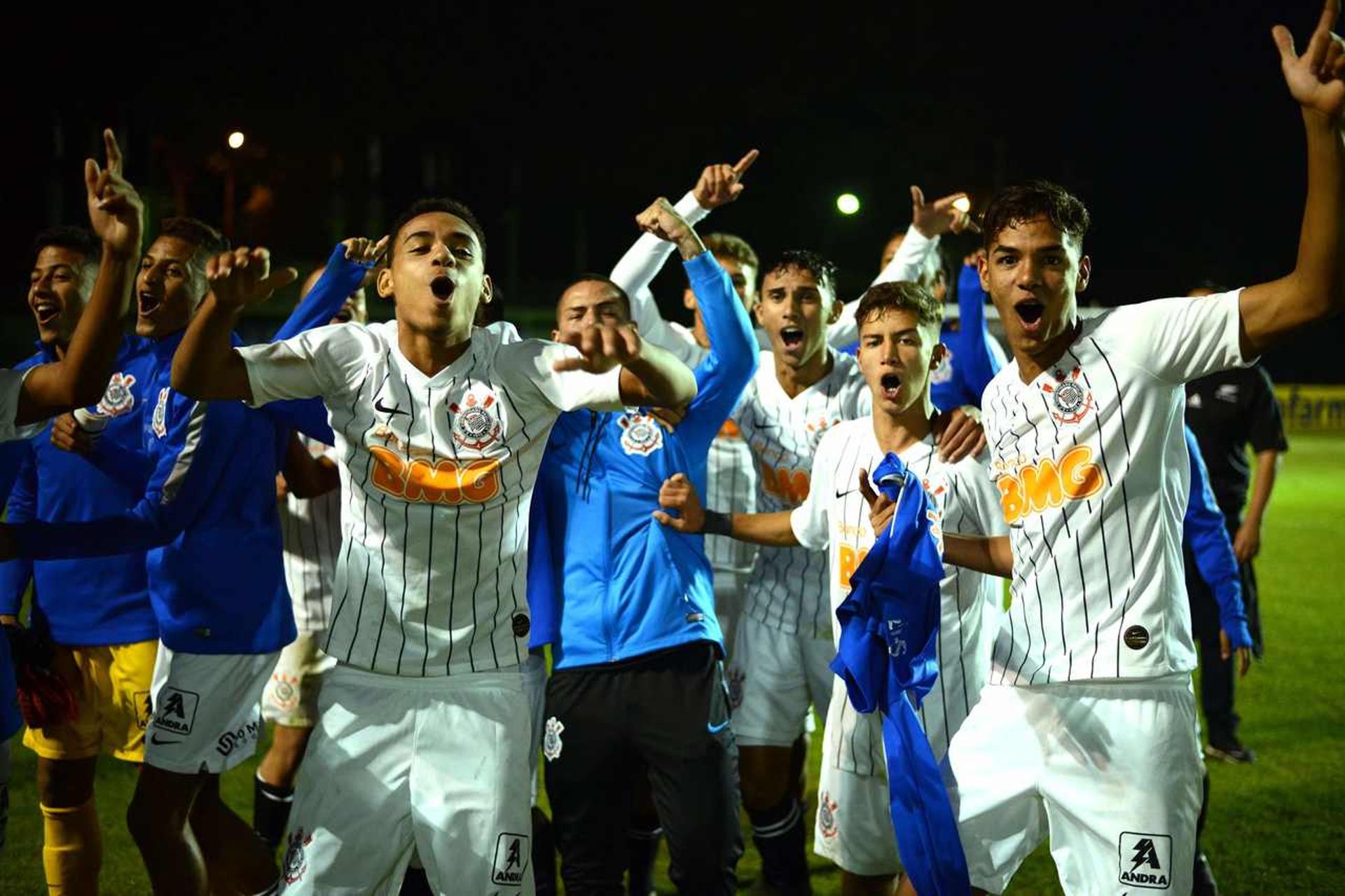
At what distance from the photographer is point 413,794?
3080mm

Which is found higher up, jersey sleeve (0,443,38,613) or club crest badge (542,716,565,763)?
jersey sleeve (0,443,38,613)

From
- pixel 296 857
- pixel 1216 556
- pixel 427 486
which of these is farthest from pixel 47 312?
pixel 1216 556

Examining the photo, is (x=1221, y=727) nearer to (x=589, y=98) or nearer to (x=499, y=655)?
(x=499, y=655)

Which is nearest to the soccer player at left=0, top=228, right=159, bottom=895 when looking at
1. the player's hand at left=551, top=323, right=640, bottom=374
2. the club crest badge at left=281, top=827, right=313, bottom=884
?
the club crest badge at left=281, top=827, right=313, bottom=884

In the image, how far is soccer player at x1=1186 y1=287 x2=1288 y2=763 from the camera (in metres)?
6.39

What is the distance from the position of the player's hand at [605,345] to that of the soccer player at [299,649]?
2555 mm

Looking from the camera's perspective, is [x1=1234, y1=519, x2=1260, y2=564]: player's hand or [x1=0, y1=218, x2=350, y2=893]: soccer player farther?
[x1=1234, y1=519, x2=1260, y2=564]: player's hand

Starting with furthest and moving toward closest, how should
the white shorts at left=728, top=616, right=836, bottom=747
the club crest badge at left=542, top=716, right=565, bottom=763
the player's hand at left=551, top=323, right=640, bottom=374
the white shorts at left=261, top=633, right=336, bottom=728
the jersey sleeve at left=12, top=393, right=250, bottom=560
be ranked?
1. the white shorts at left=261, top=633, right=336, bottom=728
2. the white shorts at left=728, top=616, right=836, bottom=747
3. the club crest badge at left=542, top=716, right=565, bottom=763
4. the jersey sleeve at left=12, top=393, right=250, bottom=560
5. the player's hand at left=551, top=323, right=640, bottom=374

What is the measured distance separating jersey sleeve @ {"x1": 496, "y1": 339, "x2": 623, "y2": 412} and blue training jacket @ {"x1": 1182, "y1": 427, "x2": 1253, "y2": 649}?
2.48 metres

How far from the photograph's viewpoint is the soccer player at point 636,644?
11.8ft

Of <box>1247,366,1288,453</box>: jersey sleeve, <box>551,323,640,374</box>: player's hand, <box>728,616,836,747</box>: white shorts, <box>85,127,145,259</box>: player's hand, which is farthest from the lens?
<box>1247,366,1288,453</box>: jersey sleeve

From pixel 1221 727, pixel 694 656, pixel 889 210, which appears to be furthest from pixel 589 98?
pixel 694 656

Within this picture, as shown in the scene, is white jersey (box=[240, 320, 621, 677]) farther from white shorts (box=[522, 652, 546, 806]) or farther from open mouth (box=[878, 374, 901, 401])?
open mouth (box=[878, 374, 901, 401])

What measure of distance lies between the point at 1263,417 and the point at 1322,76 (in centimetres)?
463
